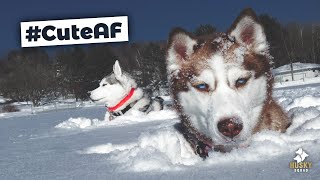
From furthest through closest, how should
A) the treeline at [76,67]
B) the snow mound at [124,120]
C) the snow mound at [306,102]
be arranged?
1. the treeline at [76,67]
2. the snow mound at [124,120]
3. the snow mound at [306,102]

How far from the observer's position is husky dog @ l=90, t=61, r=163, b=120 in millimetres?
10055

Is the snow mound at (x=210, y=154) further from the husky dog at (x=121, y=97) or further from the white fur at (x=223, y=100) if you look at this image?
the husky dog at (x=121, y=97)

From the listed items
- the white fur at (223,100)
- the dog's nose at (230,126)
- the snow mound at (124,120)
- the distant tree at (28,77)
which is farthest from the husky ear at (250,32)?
the distant tree at (28,77)

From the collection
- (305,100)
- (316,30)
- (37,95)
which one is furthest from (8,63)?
(305,100)

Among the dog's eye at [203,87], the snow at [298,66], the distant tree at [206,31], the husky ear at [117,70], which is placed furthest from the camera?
the snow at [298,66]

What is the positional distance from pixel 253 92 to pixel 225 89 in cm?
30

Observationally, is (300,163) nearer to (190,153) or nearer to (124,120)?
(190,153)

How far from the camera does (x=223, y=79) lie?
9.35 ft

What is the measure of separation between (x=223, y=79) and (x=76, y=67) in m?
52.9

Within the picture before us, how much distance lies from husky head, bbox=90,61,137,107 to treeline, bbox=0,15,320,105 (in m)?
25.8

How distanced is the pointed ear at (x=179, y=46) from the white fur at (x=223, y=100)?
34 centimetres

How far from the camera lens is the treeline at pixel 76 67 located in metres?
40.5

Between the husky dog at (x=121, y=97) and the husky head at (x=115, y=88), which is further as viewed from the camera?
the husky head at (x=115, y=88)

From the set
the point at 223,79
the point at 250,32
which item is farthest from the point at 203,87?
the point at 250,32
